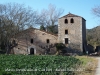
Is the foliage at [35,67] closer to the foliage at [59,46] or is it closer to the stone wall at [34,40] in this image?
the foliage at [59,46]

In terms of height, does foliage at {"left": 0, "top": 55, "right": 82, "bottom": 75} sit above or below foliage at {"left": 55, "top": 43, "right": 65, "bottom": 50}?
below

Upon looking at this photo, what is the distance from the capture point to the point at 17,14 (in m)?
49.2

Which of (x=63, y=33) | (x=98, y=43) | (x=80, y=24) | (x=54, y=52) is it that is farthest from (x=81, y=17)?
(x=98, y=43)

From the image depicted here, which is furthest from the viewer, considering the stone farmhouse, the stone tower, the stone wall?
the stone wall

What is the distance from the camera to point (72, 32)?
162ft

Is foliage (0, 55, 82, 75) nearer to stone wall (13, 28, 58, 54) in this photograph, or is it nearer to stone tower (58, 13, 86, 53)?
stone tower (58, 13, 86, 53)

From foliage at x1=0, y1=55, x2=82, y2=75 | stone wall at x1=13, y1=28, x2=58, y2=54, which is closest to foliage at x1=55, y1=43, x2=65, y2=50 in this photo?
stone wall at x1=13, y1=28, x2=58, y2=54

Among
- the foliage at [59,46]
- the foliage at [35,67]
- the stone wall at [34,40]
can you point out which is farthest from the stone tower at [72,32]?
the foliage at [35,67]

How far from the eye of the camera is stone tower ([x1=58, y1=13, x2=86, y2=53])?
4897 cm

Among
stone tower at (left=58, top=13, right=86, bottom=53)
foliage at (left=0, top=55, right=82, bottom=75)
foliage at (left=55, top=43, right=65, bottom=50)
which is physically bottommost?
A: foliage at (left=0, top=55, right=82, bottom=75)

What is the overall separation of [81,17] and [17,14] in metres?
13.3

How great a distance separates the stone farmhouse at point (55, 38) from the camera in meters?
49.1

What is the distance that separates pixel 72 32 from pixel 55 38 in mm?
3874

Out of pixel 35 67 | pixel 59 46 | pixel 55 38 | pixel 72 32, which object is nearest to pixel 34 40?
pixel 55 38
